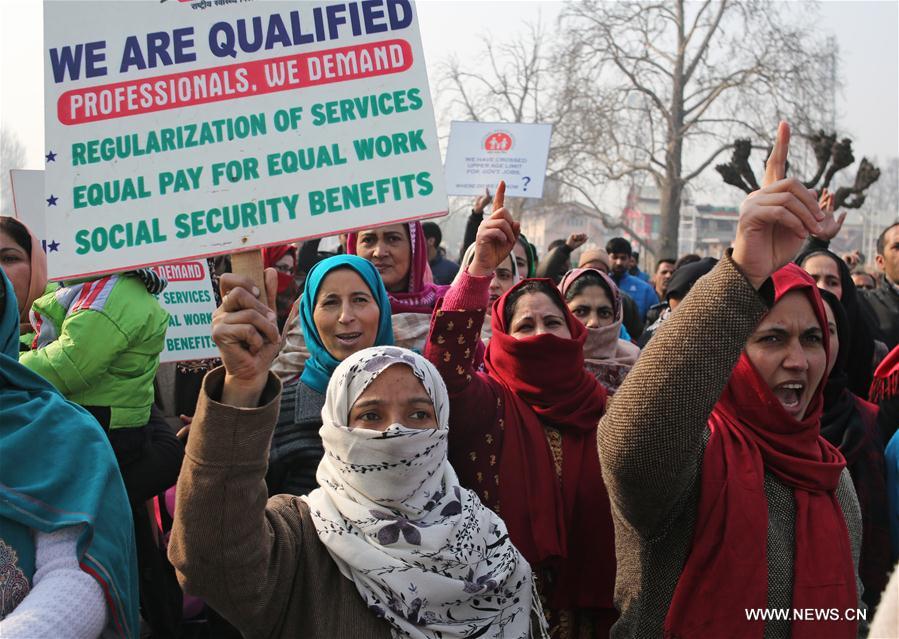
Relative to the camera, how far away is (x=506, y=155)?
770cm

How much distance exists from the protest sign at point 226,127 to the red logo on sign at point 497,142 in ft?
17.6

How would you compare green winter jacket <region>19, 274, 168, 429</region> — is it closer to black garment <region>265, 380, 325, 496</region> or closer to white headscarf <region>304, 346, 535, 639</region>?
black garment <region>265, 380, 325, 496</region>

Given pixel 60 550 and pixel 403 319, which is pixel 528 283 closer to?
pixel 403 319

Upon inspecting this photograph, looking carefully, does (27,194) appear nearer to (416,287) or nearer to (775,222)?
(416,287)

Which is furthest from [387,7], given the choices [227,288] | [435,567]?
[435,567]

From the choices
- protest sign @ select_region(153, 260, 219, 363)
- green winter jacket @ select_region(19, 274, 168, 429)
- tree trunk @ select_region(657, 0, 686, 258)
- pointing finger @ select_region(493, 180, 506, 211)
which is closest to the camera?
pointing finger @ select_region(493, 180, 506, 211)

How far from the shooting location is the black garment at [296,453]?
9.20 feet

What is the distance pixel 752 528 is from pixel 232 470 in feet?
4.06

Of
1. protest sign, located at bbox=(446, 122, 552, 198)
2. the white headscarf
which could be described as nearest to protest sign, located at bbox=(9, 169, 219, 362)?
the white headscarf

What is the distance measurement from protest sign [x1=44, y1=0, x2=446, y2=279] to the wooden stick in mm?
30

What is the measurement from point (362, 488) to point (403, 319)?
162cm

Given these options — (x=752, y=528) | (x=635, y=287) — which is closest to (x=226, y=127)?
(x=752, y=528)

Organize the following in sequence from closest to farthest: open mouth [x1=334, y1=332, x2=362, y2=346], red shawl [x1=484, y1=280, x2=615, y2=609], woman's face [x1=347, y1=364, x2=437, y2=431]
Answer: woman's face [x1=347, y1=364, x2=437, y2=431] < red shawl [x1=484, y1=280, x2=615, y2=609] < open mouth [x1=334, y1=332, x2=362, y2=346]

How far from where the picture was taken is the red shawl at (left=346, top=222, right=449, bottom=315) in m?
3.95
